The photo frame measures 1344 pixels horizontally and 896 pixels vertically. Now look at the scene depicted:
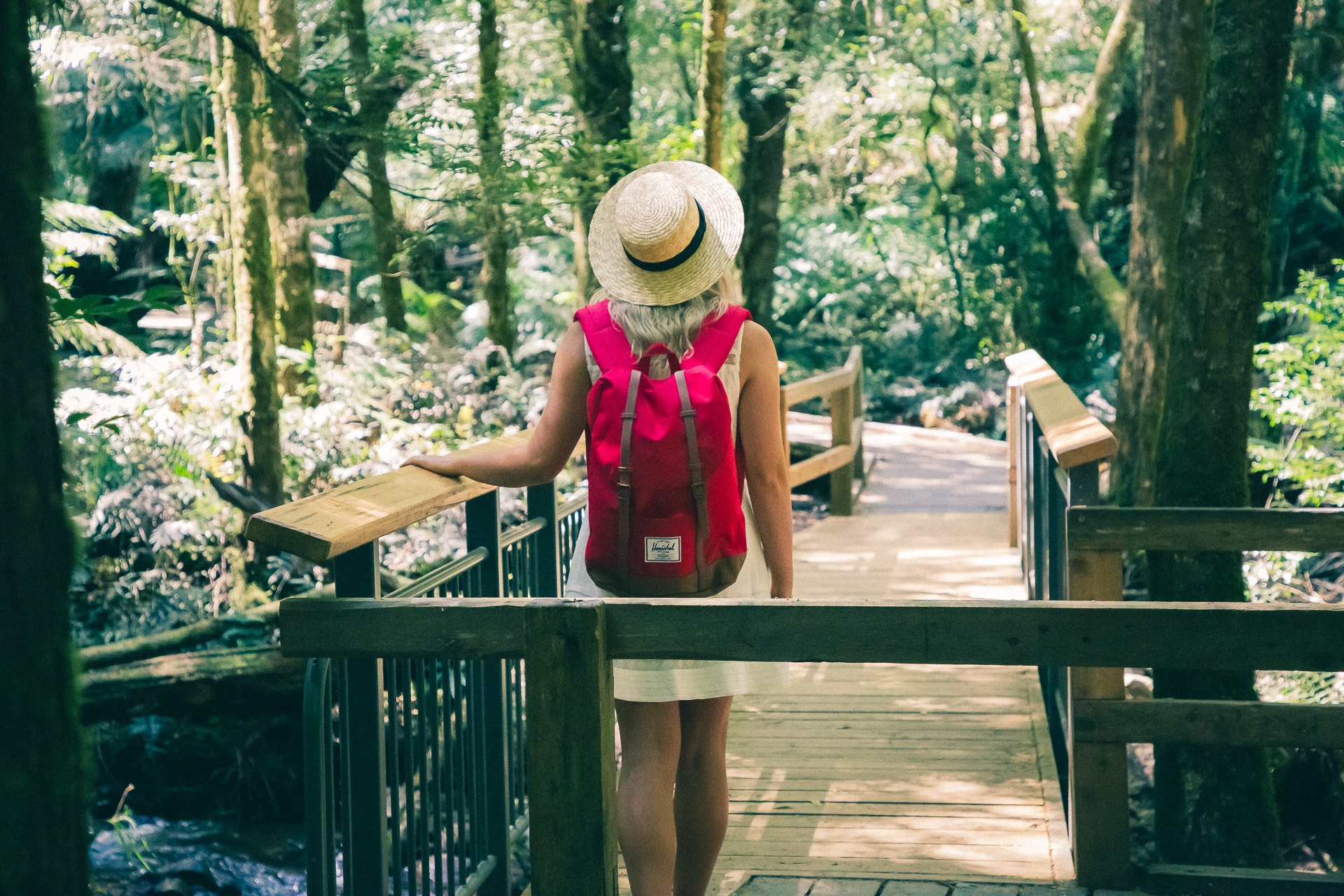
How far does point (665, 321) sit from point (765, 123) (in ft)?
35.9

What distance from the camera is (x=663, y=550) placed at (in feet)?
8.28

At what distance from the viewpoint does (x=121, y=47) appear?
1127 centimetres

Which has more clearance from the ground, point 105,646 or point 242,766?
point 105,646

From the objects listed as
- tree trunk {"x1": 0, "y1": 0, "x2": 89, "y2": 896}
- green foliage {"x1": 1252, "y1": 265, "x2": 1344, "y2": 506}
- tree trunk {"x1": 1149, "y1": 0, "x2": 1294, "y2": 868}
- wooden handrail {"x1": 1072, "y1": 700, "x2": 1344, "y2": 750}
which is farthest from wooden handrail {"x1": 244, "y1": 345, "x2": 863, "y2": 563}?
green foliage {"x1": 1252, "y1": 265, "x2": 1344, "y2": 506}

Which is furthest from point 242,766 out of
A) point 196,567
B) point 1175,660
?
point 1175,660

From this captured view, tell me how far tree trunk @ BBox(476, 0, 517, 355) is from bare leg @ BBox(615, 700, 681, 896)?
22.1 ft

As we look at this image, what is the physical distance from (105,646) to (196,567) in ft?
9.29

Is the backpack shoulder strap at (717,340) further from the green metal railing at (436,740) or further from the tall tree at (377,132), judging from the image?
the tall tree at (377,132)

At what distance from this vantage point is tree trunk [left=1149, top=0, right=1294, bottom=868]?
16.4ft

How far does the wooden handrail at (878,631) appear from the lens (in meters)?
1.95

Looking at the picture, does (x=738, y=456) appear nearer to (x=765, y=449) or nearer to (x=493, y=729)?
(x=765, y=449)

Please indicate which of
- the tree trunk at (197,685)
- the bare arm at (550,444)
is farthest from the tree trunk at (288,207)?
the bare arm at (550,444)


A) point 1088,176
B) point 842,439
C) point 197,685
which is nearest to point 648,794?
point 197,685

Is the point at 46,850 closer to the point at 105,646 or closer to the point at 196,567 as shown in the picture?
the point at 105,646
